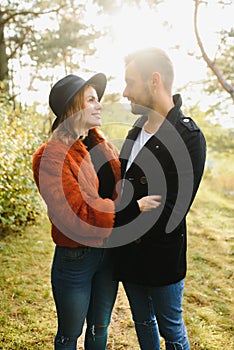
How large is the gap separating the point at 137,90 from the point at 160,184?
1.40ft

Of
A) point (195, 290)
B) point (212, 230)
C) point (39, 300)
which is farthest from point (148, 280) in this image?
point (212, 230)

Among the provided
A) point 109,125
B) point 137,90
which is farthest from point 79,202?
point 109,125

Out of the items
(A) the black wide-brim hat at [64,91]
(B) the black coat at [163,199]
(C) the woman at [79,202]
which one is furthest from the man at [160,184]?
(A) the black wide-brim hat at [64,91]

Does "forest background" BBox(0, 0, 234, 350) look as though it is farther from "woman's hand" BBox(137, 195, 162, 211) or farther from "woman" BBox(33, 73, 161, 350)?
"woman's hand" BBox(137, 195, 162, 211)

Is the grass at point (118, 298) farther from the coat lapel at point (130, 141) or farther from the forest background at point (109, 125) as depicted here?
the coat lapel at point (130, 141)

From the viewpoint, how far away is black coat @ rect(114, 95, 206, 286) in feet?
5.07

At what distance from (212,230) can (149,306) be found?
4.19 meters

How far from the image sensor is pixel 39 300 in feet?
10.2

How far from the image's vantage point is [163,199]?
156cm

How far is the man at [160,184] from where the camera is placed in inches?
61.1

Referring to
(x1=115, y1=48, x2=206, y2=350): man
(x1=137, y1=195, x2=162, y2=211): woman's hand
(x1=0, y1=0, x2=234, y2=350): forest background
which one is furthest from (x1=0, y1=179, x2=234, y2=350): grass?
(x1=137, y1=195, x2=162, y2=211): woman's hand

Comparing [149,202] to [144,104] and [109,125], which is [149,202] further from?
[109,125]

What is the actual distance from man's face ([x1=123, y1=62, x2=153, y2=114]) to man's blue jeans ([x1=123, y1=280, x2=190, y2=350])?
82cm

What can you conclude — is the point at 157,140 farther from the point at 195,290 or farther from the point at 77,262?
the point at 195,290
